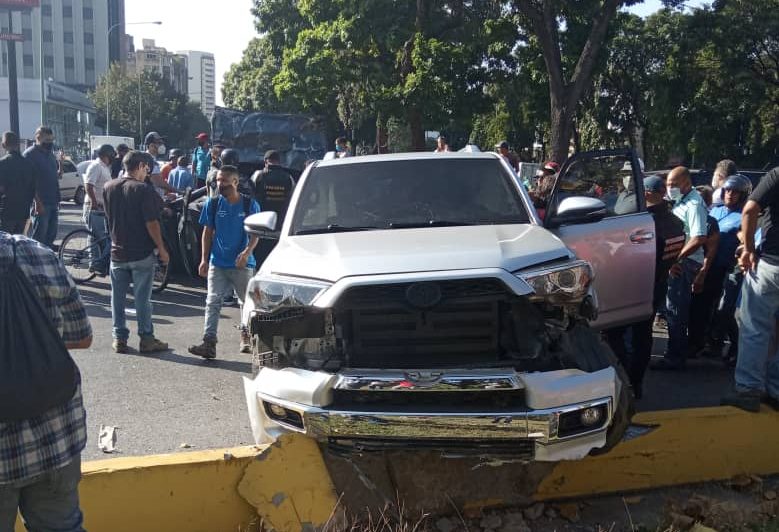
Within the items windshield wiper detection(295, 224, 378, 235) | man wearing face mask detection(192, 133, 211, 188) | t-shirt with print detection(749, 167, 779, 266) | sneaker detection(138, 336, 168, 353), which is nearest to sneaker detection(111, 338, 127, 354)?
sneaker detection(138, 336, 168, 353)

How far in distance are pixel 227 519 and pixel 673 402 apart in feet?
12.4

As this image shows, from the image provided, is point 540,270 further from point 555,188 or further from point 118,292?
point 118,292

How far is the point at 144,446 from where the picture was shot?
486 centimetres

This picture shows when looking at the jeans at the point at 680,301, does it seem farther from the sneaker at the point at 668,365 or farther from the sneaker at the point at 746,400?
the sneaker at the point at 746,400

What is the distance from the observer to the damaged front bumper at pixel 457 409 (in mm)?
3365

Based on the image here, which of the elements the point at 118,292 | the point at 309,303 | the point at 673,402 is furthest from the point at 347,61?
the point at 309,303

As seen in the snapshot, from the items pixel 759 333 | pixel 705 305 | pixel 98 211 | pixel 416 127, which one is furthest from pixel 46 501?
pixel 416 127

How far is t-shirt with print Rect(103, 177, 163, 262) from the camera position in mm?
6855

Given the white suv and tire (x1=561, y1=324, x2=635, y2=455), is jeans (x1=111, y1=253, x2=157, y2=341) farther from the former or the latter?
tire (x1=561, y1=324, x2=635, y2=455)

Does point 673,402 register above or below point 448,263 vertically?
below

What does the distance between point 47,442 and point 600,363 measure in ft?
8.43

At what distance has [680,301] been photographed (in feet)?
21.5

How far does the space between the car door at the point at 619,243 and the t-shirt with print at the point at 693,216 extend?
2.74ft

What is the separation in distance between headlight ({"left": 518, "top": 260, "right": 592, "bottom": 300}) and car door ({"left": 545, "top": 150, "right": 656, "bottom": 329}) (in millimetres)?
1250
